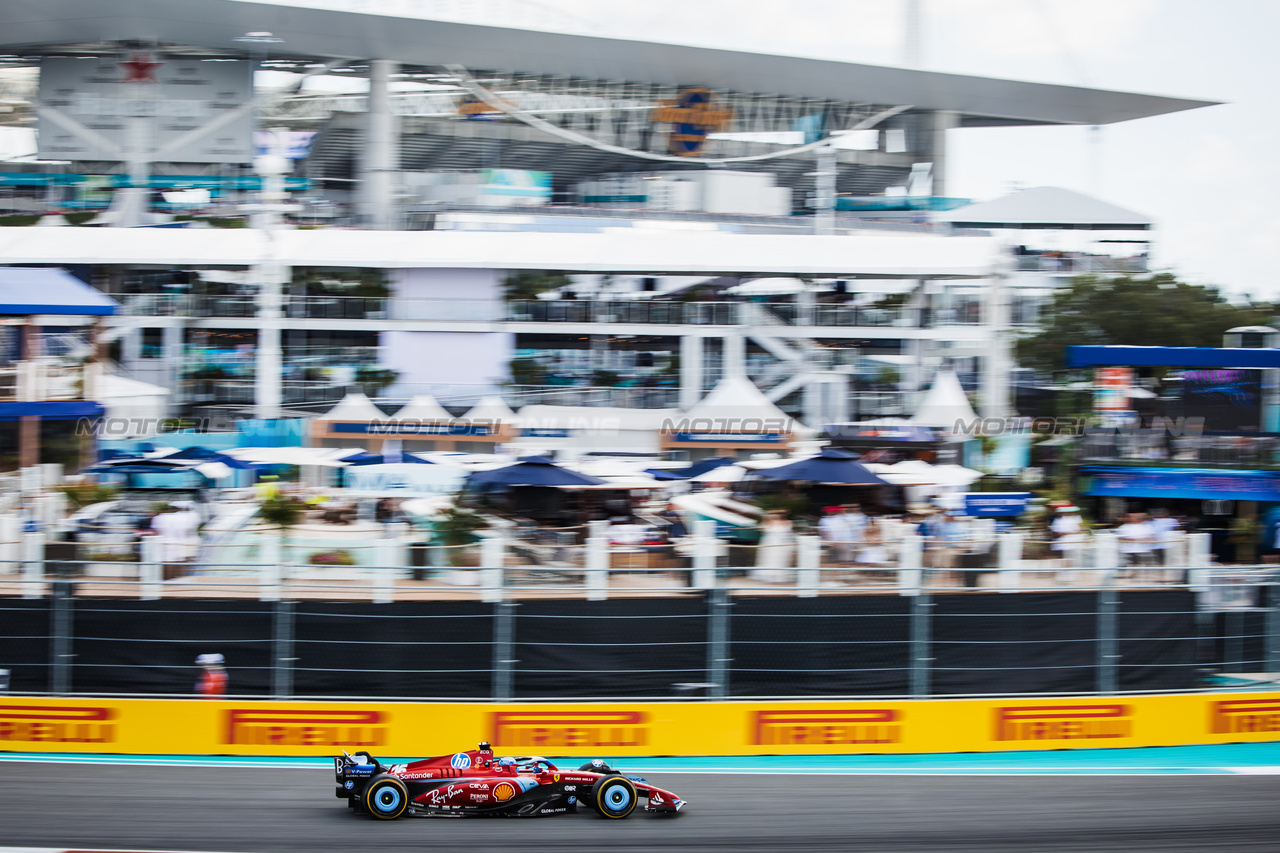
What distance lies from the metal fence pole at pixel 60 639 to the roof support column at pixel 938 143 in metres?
37.2

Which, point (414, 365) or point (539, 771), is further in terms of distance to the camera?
point (414, 365)

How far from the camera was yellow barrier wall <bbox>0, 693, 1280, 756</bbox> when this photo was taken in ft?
35.0

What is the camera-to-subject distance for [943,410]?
25.7m

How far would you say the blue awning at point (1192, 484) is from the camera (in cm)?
1903

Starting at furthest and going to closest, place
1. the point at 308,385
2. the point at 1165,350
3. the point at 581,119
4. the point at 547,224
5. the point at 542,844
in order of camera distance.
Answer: the point at 581,119 → the point at 547,224 → the point at 308,385 → the point at 1165,350 → the point at 542,844

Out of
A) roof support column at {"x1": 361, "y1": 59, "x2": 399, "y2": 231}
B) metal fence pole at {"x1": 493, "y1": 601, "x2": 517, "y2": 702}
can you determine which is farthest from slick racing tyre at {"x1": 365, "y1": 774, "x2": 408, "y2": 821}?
roof support column at {"x1": 361, "y1": 59, "x2": 399, "y2": 231}

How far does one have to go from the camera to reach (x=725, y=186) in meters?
39.2

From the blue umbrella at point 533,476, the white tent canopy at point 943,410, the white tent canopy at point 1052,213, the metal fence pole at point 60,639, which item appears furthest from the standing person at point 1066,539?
the white tent canopy at point 1052,213

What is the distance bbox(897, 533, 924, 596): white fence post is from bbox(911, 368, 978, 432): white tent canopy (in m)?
13.4

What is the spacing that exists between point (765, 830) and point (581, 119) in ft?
109

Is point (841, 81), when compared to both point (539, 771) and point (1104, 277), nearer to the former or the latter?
point (1104, 277)

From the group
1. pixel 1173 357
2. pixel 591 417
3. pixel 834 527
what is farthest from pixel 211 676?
pixel 591 417

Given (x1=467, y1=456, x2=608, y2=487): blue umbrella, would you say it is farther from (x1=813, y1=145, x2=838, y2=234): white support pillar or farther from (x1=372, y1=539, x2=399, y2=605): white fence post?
(x1=813, y1=145, x2=838, y2=234): white support pillar

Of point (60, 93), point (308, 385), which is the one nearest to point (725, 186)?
point (308, 385)
